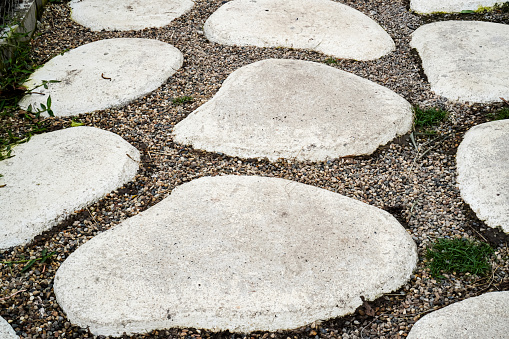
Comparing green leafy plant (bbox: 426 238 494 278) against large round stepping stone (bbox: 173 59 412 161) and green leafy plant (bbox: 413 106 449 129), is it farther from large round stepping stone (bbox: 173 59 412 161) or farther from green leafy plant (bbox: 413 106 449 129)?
green leafy plant (bbox: 413 106 449 129)

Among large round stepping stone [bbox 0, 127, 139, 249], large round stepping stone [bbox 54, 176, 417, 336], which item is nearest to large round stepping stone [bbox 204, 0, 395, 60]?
large round stepping stone [bbox 0, 127, 139, 249]

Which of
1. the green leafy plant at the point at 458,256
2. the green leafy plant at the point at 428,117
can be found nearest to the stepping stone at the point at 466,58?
the green leafy plant at the point at 428,117

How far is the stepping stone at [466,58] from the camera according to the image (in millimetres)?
2807

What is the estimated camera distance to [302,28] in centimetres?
348

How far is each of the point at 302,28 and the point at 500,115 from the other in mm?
1527

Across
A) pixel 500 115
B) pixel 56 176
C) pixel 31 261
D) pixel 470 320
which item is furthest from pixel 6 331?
pixel 500 115

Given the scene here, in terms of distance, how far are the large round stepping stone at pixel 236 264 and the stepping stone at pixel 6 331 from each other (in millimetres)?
179

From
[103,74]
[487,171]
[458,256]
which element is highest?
[103,74]

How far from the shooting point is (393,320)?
1721 mm

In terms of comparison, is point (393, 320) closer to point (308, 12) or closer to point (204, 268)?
point (204, 268)

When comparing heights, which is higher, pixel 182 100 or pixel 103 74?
pixel 103 74

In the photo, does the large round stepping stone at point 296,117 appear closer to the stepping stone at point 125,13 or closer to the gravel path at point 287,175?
the gravel path at point 287,175

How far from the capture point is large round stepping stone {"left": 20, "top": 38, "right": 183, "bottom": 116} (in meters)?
2.82

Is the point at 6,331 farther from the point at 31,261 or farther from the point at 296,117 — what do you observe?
the point at 296,117
